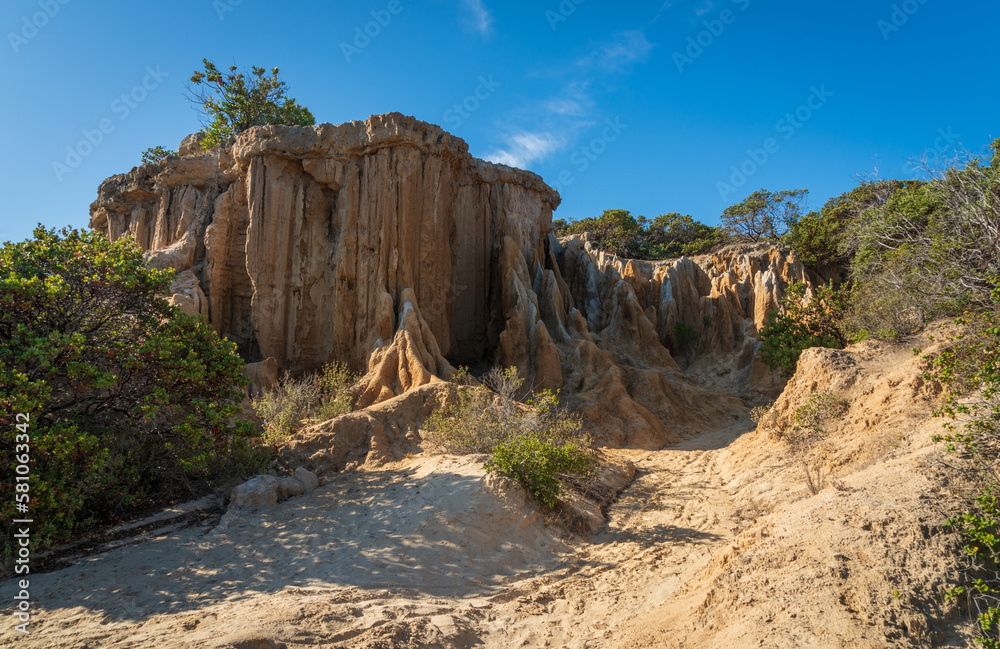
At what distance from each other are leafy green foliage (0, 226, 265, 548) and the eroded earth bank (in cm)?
120

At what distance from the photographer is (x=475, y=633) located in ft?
18.6

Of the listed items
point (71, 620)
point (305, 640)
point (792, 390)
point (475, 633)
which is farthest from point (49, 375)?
point (792, 390)

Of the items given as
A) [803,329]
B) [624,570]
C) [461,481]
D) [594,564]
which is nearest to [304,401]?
[461,481]

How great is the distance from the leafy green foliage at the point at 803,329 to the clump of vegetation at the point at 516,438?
25.4 feet

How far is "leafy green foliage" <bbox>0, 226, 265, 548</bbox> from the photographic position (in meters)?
7.30

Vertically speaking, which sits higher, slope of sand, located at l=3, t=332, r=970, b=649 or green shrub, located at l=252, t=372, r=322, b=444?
green shrub, located at l=252, t=372, r=322, b=444

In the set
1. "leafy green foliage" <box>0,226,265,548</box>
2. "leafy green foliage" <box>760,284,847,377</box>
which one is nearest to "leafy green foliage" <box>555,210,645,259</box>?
"leafy green foliage" <box>760,284,847,377</box>

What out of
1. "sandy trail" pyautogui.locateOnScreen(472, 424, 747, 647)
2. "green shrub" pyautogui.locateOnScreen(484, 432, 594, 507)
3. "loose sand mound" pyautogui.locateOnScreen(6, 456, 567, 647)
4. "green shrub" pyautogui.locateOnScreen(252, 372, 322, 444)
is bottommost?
"sandy trail" pyautogui.locateOnScreen(472, 424, 747, 647)

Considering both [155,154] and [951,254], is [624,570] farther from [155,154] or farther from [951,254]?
[155,154]

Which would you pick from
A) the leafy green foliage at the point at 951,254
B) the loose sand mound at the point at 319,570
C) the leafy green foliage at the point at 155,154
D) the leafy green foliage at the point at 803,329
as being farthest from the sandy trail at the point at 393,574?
the leafy green foliage at the point at 155,154

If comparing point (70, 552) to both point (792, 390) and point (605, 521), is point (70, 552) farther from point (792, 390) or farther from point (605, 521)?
point (792, 390)

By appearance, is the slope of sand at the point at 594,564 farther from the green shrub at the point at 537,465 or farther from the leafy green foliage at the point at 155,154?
the leafy green foliage at the point at 155,154

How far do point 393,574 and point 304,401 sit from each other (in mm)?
8648

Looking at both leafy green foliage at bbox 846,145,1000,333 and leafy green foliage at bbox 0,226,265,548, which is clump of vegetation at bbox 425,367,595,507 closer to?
leafy green foliage at bbox 0,226,265,548
